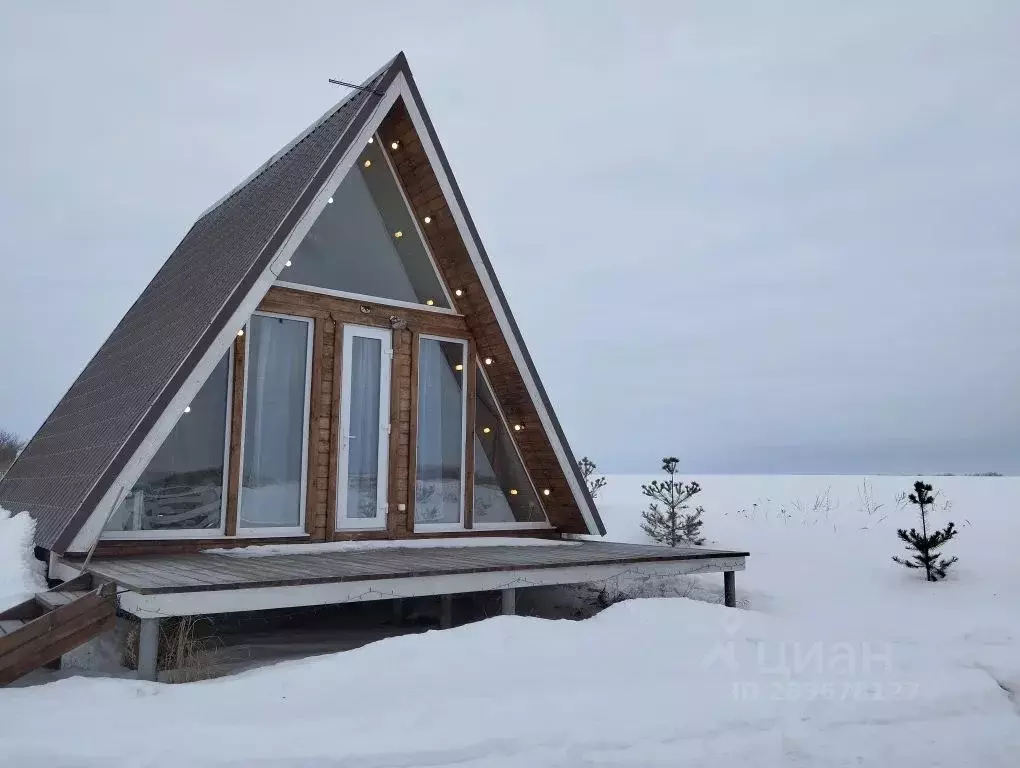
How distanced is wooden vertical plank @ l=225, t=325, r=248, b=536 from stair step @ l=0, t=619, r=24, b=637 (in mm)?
1968

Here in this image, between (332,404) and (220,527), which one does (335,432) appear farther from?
(220,527)

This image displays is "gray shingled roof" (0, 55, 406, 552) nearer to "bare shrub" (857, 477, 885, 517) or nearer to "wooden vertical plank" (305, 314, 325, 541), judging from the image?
"wooden vertical plank" (305, 314, 325, 541)

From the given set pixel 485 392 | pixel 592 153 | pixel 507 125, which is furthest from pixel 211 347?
pixel 507 125

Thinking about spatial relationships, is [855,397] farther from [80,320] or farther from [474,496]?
[80,320]

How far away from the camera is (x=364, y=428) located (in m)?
7.28

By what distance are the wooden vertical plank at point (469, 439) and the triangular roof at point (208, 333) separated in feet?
1.30

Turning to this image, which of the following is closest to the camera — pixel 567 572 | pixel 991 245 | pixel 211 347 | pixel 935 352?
pixel 211 347

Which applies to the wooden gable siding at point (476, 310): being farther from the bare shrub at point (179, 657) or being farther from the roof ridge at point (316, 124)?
the bare shrub at point (179, 657)

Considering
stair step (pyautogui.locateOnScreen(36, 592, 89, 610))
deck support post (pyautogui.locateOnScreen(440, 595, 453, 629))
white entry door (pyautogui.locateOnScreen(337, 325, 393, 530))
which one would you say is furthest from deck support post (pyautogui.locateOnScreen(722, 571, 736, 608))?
stair step (pyautogui.locateOnScreen(36, 592, 89, 610))

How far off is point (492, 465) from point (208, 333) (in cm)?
325

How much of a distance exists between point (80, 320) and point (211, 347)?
29.7 metres

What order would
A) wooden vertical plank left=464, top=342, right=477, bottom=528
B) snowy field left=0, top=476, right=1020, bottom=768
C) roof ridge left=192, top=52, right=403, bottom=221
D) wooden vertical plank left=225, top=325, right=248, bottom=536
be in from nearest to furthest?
1. snowy field left=0, top=476, right=1020, bottom=768
2. wooden vertical plank left=225, top=325, right=248, bottom=536
3. roof ridge left=192, top=52, right=403, bottom=221
4. wooden vertical plank left=464, top=342, right=477, bottom=528

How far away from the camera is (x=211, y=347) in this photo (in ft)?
18.8

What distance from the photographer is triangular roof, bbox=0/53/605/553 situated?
5473 millimetres
